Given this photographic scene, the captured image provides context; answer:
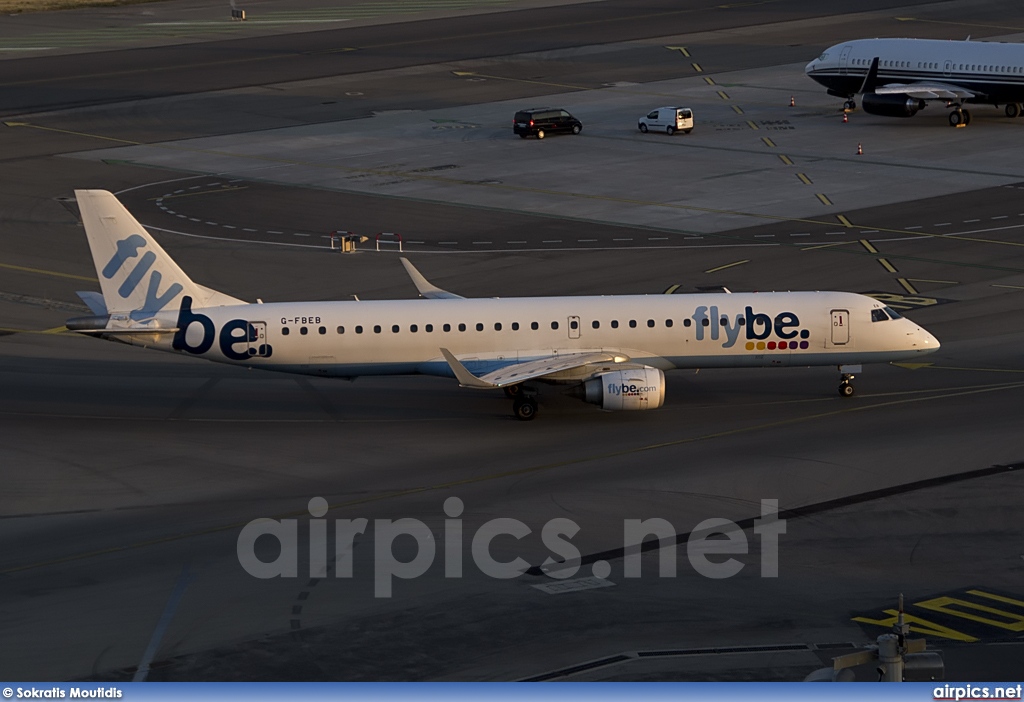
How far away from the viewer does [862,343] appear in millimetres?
55969

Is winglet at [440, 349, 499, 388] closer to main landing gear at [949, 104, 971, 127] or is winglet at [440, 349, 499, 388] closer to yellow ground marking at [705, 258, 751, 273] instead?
yellow ground marking at [705, 258, 751, 273]

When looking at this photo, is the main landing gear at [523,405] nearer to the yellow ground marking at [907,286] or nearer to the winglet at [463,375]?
the winglet at [463,375]

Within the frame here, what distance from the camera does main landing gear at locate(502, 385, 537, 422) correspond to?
55125mm

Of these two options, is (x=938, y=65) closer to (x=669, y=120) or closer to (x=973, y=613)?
(x=669, y=120)

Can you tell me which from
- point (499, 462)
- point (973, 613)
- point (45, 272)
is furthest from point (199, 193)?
point (973, 613)

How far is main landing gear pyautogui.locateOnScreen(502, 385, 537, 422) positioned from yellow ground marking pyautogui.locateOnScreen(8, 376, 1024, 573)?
15.8 feet

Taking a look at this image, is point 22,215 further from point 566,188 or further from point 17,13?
point 17,13

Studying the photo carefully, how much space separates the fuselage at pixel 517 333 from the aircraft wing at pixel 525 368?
0.42 m

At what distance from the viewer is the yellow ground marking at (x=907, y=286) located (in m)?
70.6

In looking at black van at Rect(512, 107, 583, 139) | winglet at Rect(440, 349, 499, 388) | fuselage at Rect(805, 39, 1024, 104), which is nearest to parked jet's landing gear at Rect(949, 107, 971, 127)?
fuselage at Rect(805, 39, 1024, 104)

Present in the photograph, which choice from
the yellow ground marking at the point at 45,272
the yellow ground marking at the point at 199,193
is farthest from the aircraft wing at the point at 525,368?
the yellow ground marking at the point at 199,193

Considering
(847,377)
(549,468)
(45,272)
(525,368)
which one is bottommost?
(549,468)

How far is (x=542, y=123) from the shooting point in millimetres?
109062

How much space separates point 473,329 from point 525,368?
269 cm
